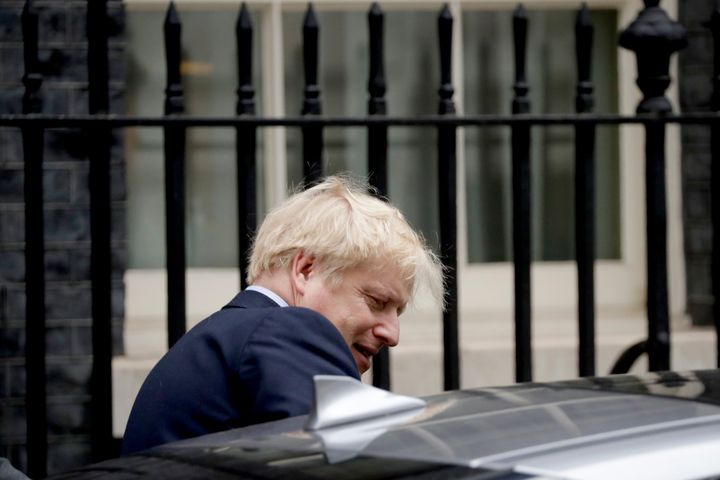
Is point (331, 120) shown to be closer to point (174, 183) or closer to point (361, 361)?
point (174, 183)

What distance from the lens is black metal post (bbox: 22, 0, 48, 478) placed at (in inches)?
153

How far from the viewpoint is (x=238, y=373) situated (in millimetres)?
2453

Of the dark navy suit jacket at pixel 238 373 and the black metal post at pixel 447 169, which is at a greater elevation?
the black metal post at pixel 447 169

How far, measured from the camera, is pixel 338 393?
1.99 m

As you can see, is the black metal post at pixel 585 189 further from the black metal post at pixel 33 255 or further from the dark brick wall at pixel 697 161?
the dark brick wall at pixel 697 161

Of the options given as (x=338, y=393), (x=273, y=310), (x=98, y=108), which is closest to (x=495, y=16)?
(x=98, y=108)

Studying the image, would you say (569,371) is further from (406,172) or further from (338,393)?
(338,393)

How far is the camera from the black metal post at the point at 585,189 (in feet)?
13.6

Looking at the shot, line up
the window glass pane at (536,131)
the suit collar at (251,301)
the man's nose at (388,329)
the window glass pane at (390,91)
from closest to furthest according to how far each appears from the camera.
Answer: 1. the suit collar at (251,301)
2. the man's nose at (388,329)
3. the window glass pane at (390,91)
4. the window glass pane at (536,131)

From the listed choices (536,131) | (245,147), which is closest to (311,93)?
(245,147)

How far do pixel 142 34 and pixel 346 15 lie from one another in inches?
32.9

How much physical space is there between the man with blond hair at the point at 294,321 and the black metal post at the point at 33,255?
1.13m

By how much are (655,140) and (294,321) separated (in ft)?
6.58

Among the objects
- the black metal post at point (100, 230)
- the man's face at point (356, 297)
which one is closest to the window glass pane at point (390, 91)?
the black metal post at point (100, 230)
